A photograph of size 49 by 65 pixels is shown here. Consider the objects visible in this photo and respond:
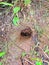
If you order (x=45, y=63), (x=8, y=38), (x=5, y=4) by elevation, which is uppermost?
(x=5, y=4)

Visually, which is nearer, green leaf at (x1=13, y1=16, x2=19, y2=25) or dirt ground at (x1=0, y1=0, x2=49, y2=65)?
dirt ground at (x1=0, y1=0, x2=49, y2=65)

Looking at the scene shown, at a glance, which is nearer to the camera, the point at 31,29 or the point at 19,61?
the point at 19,61

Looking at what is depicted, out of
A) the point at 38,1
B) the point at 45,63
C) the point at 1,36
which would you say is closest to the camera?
the point at 45,63

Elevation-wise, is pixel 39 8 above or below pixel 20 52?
above

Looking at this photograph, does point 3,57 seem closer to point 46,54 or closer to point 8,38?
point 8,38

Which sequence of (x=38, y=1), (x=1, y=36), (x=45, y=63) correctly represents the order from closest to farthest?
1. (x=45, y=63)
2. (x=1, y=36)
3. (x=38, y=1)

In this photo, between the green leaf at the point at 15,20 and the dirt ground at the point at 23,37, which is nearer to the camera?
the dirt ground at the point at 23,37

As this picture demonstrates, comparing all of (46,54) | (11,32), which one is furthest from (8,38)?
(46,54)

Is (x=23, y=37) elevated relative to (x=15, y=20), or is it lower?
lower
